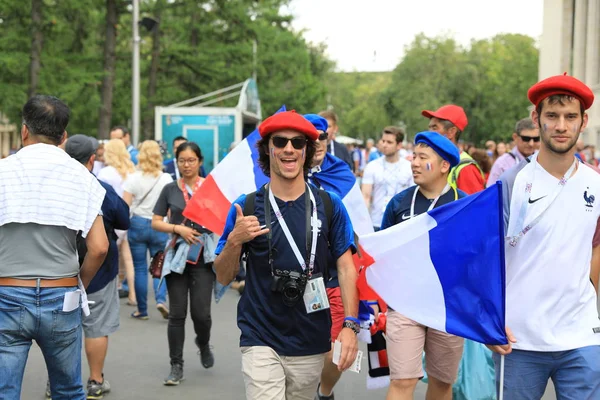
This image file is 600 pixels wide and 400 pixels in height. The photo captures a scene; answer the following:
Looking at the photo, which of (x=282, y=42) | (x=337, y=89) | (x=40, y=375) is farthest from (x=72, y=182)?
(x=337, y=89)

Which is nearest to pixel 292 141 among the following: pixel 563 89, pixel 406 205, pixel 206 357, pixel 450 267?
pixel 450 267

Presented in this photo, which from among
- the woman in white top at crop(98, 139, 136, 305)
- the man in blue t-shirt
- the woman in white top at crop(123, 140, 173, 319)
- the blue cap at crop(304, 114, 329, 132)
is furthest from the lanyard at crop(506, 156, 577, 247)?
the woman in white top at crop(98, 139, 136, 305)

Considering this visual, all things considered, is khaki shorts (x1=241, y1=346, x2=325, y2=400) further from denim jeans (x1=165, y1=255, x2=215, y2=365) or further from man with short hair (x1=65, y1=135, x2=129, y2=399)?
denim jeans (x1=165, y1=255, x2=215, y2=365)

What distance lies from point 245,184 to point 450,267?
2.30m

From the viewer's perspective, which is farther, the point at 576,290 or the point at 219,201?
the point at 219,201

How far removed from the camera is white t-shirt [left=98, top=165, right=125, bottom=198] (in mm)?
10328

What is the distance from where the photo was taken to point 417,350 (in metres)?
5.27

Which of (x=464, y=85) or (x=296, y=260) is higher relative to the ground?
(x=464, y=85)

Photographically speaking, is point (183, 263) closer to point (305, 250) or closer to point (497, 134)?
point (305, 250)

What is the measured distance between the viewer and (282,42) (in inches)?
1623

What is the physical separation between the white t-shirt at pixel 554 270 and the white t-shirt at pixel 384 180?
5.60 m

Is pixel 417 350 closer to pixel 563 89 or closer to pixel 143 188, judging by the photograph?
pixel 563 89

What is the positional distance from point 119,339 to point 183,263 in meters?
2.30

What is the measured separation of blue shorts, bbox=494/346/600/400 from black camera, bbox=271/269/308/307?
1.06 meters
